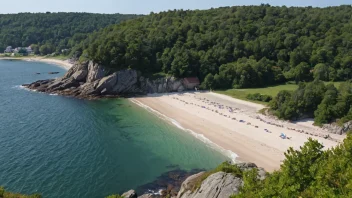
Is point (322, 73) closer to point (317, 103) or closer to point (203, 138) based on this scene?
point (317, 103)

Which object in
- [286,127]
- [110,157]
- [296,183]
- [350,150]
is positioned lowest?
[110,157]

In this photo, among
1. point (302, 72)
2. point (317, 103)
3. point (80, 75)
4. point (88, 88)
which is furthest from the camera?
point (80, 75)

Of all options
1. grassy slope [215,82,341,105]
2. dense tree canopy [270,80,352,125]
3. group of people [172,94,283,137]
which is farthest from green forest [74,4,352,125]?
dense tree canopy [270,80,352,125]

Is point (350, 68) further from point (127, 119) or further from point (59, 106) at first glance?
point (59, 106)

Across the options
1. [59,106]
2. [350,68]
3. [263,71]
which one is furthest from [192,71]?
[350,68]

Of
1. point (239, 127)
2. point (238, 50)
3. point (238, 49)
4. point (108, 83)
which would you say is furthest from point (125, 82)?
point (239, 127)
